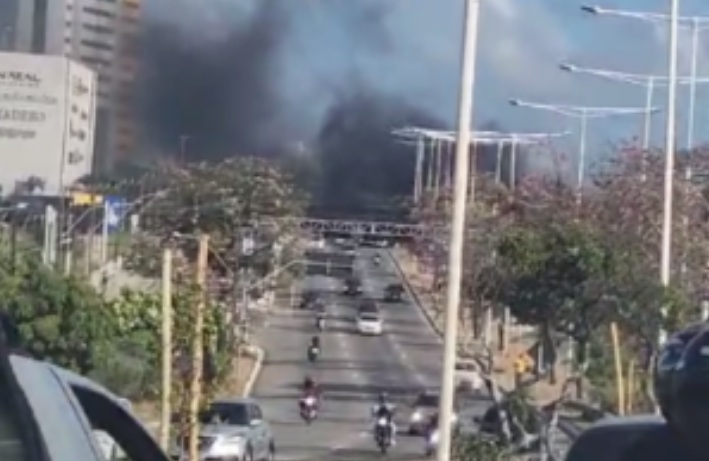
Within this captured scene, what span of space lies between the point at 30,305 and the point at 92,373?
1.91 meters

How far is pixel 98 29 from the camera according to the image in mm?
38250

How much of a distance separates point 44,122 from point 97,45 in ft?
65.2

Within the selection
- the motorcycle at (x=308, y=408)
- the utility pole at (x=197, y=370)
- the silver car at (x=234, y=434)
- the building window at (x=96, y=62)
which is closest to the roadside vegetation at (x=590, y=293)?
the silver car at (x=234, y=434)

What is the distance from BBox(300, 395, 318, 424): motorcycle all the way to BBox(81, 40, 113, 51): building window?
10.5 meters

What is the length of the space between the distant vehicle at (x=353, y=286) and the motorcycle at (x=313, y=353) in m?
9.84

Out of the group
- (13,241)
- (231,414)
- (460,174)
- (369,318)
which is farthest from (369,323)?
(460,174)

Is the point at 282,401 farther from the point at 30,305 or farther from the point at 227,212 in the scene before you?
the point at 30,305

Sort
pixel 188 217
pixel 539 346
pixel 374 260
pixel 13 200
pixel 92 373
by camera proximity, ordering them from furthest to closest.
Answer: pixel 374 260 < pixel 13 200 < pixel 188 217 < pixel 539 346 < pixel 92 373

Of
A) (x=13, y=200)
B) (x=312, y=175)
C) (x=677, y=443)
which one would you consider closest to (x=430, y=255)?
(x=312, y=175)

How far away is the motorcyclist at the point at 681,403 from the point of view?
16.1ft

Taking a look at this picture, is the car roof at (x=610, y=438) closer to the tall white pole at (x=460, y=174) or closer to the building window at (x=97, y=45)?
the tall white pole at (x=460, y=174)

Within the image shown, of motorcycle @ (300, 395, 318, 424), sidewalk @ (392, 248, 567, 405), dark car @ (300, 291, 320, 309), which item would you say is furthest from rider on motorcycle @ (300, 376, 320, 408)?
dark car @ (300, 291, 320, 309)

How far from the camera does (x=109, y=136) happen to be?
3616 cm

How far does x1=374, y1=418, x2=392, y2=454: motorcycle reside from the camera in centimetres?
4112
